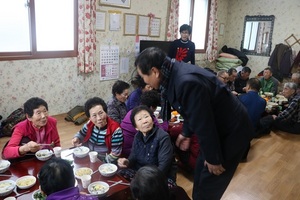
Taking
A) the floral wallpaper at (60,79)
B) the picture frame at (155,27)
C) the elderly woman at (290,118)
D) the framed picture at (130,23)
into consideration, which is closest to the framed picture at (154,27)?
the picture frame at (155,27)

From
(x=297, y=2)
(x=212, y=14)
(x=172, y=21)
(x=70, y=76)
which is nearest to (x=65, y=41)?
(x=70, y=76)

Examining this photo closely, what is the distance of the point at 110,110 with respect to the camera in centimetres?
252

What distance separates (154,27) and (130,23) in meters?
0.62

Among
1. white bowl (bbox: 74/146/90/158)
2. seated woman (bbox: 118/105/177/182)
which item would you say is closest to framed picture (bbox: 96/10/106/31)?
seated woman (bbox: 118/105/177/182)

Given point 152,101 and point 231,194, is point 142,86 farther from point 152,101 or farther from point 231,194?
point 231,194

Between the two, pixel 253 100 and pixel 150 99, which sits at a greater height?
pixel 150 99

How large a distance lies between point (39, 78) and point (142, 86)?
1664mm

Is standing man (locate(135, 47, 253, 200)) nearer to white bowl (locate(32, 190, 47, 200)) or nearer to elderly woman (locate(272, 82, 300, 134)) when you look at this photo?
white bowl (locate(32, 190, 47, 200))

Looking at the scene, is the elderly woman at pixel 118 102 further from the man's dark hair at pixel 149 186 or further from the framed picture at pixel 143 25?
the framed picture at pixel 143 25

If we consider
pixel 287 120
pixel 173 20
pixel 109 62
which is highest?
pixel 173 20

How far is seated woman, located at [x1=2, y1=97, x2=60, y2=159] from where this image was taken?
160cm

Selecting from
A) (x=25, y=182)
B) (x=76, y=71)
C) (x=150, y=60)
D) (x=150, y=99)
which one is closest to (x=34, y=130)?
(x=25, y=182)

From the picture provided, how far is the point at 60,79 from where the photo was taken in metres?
3.75

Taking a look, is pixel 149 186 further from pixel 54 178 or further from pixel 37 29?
pixel 37 29
